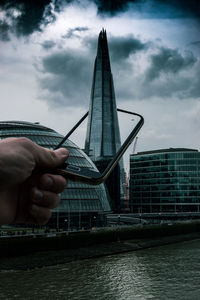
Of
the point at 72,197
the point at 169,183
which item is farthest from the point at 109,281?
the point at 169,183

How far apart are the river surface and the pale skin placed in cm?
2685

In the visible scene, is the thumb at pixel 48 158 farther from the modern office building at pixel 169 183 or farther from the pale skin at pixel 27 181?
the modern office building at pixel 169 183

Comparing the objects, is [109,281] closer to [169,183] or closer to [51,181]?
[51,181]

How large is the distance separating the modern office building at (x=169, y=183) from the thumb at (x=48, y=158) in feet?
517

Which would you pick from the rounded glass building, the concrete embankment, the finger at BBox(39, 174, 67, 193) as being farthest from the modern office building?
the finger at BBox(39, 174, 67, 193)

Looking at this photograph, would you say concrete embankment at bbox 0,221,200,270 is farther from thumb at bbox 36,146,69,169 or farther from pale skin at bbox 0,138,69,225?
thumb at bbox 36,146,69,169

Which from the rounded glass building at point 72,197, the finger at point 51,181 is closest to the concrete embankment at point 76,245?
the rounded glass building at point 72,197

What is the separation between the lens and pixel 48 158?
15.2 feet

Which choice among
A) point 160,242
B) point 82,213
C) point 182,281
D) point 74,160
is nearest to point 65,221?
point 82,213

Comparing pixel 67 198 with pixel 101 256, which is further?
pixel 67 198

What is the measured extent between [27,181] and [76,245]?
195 ft

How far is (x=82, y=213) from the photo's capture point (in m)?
79.9

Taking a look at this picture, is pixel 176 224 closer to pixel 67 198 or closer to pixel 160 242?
pixel 160 242

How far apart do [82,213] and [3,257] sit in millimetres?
31360
